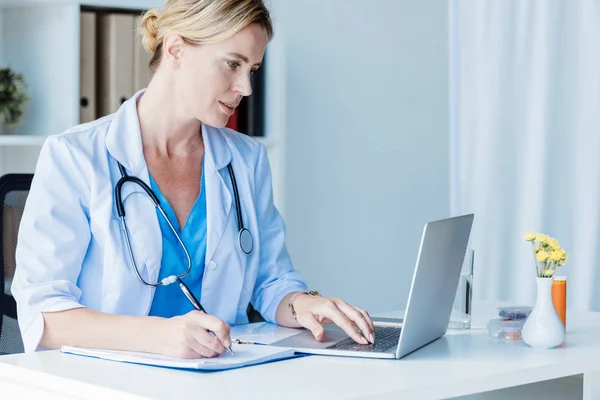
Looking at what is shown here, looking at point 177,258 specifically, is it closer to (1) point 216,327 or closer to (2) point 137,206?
(2) point 137,206

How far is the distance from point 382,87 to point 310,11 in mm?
487

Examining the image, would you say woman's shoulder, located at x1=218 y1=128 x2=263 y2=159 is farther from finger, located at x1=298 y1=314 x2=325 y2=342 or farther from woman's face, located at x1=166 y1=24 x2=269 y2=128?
finger, located at x1=298 y1=314 x2=325 y2=342

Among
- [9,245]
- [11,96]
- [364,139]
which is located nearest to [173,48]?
[9,245]

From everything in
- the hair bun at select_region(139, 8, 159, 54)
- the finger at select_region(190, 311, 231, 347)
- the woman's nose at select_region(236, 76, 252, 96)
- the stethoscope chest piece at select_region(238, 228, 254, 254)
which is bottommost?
the finger at select_region(190, 311, 231, 347)

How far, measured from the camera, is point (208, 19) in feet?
6.33

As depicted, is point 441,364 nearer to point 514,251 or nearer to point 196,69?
point 196,69

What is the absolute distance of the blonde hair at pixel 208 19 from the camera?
75.6 inches

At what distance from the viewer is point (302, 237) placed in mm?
3914

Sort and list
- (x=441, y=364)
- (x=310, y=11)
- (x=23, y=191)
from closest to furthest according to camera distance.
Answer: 1. (x=441, y=364)
2. (x=23, y=191)
3. (x=310, y=11)

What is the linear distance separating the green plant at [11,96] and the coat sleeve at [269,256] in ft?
3.57

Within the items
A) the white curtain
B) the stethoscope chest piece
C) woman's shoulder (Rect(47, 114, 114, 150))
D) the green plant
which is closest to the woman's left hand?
the stethoscope chest piece

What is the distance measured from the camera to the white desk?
1.28 m

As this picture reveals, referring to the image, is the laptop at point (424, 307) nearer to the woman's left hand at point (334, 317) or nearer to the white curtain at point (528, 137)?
the woman's left hand at point (334, 317)

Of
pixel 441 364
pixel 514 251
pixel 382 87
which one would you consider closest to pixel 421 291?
pixel 441 364
